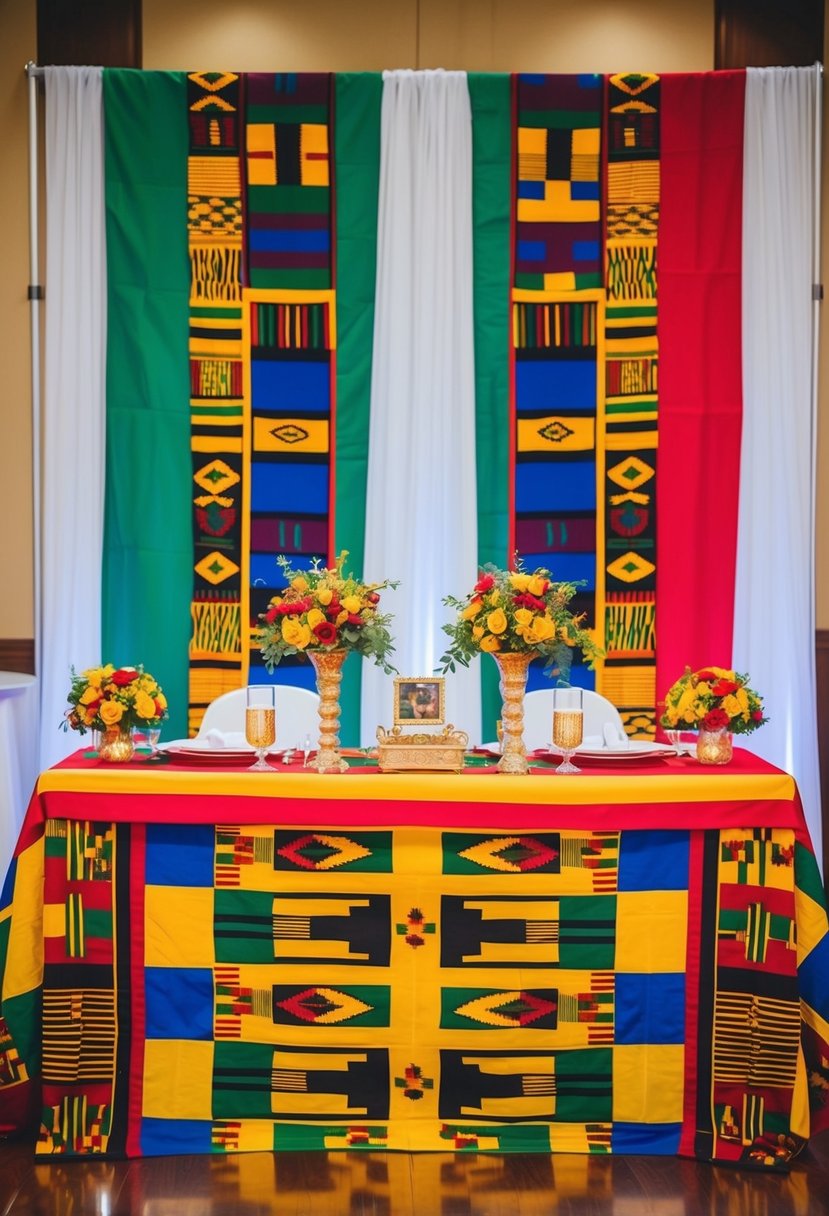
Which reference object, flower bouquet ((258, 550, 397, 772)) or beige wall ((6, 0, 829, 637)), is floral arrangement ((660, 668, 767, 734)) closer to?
flower bouquet ((258, 550, 397, 772))

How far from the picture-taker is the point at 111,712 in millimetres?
2809

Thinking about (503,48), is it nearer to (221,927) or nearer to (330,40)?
(330,40)

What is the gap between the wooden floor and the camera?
2.46m

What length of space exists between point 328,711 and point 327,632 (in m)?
0.20

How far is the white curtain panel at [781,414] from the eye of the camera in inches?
166

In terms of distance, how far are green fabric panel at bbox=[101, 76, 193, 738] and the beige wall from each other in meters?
0.30

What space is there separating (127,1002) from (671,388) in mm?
Result: 2786

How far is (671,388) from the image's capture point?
428 cm

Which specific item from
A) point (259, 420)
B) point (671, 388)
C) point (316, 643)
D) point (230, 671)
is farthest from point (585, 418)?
point (316, 643)

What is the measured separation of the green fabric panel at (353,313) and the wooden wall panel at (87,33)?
827mm

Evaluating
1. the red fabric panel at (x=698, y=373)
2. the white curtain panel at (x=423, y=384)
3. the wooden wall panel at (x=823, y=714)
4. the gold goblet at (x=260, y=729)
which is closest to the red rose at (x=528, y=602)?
the gold goblet at (x=260, y=729)

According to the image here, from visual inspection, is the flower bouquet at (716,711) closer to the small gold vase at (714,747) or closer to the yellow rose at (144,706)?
the small gold vase at (714,747)

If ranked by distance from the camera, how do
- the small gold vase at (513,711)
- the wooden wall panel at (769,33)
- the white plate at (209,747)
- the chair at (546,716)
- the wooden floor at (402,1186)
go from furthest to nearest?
the wooden wall panel at (769,33)
the chair at (546,716)
the white plate at (209,747)
the small gold vase at (513,711)
the wooden floor at (402,1186)

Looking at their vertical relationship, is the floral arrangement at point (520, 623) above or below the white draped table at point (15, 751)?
above
